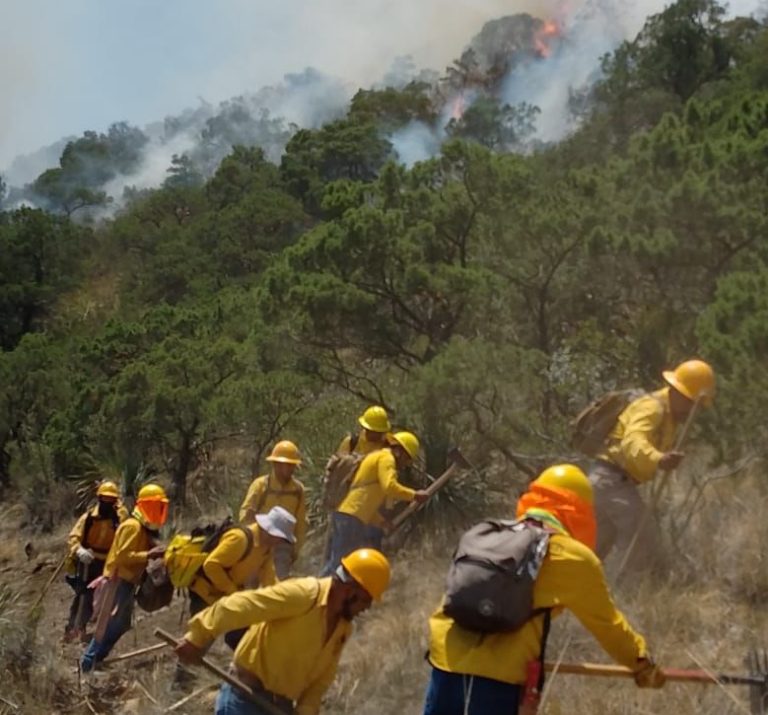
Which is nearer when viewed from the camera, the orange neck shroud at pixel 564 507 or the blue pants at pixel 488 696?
the blue pants at pixel 488 696

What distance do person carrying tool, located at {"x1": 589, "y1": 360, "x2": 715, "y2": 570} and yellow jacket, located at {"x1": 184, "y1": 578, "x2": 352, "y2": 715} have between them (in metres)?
2.22

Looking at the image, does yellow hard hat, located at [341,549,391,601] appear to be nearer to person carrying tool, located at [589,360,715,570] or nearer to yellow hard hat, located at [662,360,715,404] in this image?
person carrying tool, located at [589,360,715,570]

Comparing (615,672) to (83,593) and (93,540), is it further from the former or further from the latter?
(83,593)

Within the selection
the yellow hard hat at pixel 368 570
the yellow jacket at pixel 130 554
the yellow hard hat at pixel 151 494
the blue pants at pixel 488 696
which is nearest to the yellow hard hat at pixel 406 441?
the yellow hard hat at pixel 151 494

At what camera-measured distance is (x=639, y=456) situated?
6.34 meters

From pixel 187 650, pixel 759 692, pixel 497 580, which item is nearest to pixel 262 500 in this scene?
pixel 187 650

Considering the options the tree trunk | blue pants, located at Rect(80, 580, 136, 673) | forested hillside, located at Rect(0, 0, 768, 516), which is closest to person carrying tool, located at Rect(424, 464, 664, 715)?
forested hillside, located at Rect(0, 0, 768, 516)

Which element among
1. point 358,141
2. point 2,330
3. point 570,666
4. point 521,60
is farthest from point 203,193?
point 570,666

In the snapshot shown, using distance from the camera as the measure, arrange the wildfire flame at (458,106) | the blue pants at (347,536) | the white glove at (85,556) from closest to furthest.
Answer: the blue pants at (347,536)
the white glove at (85,556)
the wildfire flame at (458,106)

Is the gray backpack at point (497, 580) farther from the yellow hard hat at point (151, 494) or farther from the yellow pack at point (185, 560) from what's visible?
the yellow hard hat at point (151, 494)

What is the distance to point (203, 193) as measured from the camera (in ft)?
140

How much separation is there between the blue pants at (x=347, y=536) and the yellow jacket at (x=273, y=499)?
1.23ft

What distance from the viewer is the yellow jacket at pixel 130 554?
814 centimetres

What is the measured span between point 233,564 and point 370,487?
182 cm
